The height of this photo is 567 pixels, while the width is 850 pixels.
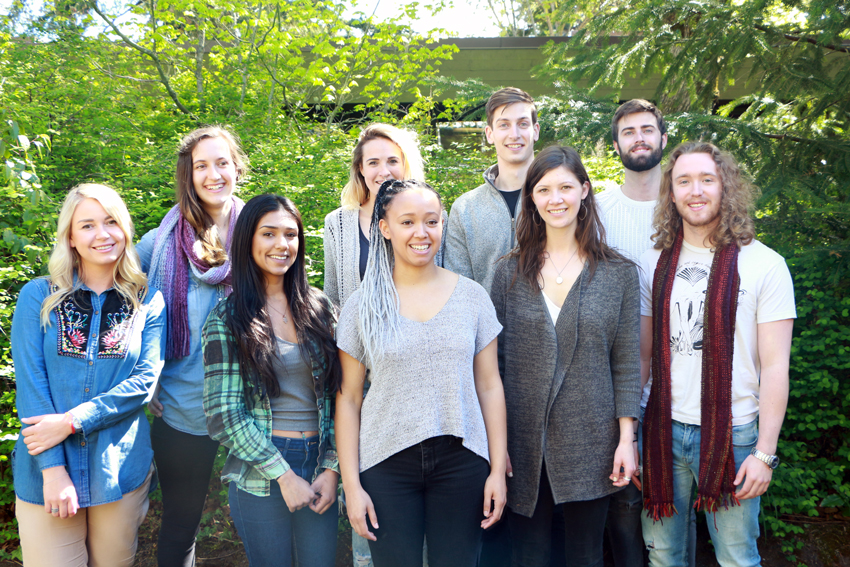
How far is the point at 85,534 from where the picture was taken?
2.15m

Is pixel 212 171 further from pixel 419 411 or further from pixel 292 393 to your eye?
pixel 419 411

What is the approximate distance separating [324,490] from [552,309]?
3.77 ft

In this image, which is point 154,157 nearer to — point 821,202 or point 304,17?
point 304,17

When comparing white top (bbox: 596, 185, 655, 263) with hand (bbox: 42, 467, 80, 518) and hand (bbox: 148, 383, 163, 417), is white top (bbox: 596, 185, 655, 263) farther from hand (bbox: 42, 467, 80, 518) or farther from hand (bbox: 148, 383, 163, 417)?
hand (bbox: 42, 467, 80, 518)

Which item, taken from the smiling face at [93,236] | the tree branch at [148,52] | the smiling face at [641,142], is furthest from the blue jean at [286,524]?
the tree branch at [148,52]

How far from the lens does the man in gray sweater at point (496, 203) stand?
2805 millimetres

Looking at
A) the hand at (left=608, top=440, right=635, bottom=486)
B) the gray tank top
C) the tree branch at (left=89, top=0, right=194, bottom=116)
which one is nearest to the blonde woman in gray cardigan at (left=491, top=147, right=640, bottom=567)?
the hand at (left=608, top=440, right=635, bottom=486)

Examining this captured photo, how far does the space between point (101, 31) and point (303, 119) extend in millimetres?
2882

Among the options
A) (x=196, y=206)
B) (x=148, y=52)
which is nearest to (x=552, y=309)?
(x=196, y=206)

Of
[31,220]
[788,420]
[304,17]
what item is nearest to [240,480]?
[31,220]

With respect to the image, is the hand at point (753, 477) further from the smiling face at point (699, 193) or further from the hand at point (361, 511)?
the hand at point (361, 511)

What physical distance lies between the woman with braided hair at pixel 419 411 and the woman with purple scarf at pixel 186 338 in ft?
2.54

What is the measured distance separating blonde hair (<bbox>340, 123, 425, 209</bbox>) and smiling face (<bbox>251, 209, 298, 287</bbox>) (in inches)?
27.9

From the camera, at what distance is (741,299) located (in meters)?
2.18
